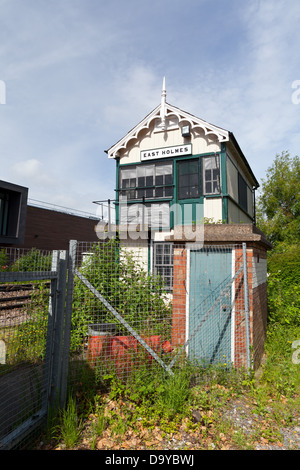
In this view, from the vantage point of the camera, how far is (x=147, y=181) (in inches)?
472

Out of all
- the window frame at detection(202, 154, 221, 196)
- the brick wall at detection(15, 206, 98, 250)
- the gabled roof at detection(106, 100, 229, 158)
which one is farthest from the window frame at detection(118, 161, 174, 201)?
the brick wall at detection(15, 206, 98, 250)

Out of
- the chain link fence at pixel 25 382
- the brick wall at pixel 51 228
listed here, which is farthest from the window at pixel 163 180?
the brick wall at pixel 51 228

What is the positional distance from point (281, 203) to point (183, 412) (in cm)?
2713

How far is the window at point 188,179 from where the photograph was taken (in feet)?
36.6

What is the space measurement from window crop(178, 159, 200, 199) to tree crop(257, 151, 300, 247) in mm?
16812

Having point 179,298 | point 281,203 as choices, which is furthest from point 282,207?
point 179,298

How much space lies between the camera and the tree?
25.2 metres

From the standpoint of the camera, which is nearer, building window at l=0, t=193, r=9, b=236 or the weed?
the weed

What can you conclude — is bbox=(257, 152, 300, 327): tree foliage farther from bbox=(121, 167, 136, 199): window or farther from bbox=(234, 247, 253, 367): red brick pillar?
bbox=(234, 247, 253, 367): red brick pillar

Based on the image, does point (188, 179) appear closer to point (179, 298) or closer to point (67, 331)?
point (179, 298)

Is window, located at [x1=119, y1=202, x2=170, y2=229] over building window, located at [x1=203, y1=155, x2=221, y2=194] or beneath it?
beneath
